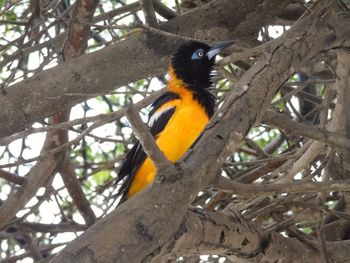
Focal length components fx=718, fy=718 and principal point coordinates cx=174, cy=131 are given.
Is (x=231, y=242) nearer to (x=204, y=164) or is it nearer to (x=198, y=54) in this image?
(x=204, y=164)

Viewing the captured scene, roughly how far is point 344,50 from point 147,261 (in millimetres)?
2232

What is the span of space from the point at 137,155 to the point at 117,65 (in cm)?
76

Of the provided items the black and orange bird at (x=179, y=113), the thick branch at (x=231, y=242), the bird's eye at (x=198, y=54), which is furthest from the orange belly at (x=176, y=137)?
the thick branch at (x=231, y=242)

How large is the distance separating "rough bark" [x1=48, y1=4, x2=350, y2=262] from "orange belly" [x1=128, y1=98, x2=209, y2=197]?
1.21 metres

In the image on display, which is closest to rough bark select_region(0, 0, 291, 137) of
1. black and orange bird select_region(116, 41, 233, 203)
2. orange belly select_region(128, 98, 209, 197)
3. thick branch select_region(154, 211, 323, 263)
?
black and orange bird select_region(116, 41, 233, 203)

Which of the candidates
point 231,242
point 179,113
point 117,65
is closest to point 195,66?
point 179,113

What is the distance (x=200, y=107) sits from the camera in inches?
212

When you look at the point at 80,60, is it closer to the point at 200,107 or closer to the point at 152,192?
the point at 200,107

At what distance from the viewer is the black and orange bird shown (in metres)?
5.20

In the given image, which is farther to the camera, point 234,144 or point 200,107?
point 200,107

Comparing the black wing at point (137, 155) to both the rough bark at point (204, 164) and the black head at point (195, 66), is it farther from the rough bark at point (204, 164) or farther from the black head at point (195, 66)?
the rough bark at point (204, 164)

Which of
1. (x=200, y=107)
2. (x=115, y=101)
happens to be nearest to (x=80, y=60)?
(x=200, y=107)

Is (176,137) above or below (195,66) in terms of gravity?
below

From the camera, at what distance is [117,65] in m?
4.69
